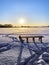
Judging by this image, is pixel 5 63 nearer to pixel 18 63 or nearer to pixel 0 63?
pixel 0 63

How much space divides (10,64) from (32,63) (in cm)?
81

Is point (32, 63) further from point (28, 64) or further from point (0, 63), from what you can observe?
point (0, 63)

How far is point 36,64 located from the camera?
3.88 meters

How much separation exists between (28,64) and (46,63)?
2.22 feet

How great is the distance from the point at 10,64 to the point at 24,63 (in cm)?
52

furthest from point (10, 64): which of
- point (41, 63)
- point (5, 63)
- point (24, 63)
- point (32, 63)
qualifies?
point (41, 63)

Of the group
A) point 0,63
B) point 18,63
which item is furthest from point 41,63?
point 0,63

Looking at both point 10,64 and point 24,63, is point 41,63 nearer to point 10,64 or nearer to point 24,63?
point 24,63

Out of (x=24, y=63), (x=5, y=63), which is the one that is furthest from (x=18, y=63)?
(x=5, y=63)

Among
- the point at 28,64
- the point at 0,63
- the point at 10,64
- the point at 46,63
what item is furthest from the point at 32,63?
the point at 0,63

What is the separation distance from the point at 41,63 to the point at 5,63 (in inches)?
52.0

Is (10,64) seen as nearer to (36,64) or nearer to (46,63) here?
(36,64)

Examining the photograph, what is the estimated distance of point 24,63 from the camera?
13.2ft

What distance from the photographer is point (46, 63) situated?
401 centimetres
